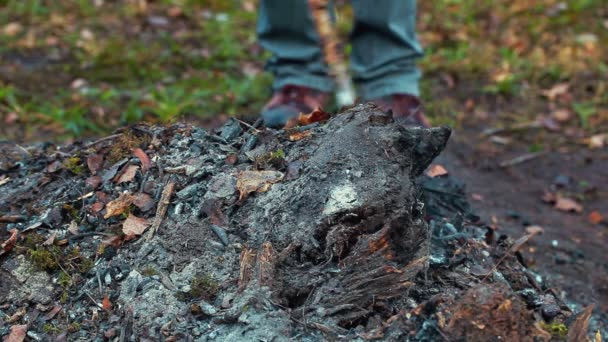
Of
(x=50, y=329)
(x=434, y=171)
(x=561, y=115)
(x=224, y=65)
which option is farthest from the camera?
(x=224, y=65)

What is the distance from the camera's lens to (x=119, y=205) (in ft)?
7.10

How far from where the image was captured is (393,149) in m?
2.11

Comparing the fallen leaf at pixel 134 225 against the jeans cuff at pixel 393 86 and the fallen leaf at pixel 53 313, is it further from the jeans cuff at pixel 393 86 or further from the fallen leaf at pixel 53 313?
the jeans cuff at pixel 393 86

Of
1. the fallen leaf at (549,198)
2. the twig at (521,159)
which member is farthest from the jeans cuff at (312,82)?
the fallen leaf at (549,198)

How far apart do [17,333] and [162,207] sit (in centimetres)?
50

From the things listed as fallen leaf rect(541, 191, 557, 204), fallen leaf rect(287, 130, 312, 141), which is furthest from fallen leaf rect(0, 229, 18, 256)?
fallen leaf rect(541, 191, 557, 204)

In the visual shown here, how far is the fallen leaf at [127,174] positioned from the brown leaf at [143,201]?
0.32 ft

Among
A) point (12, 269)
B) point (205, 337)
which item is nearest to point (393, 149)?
point (205, 337)

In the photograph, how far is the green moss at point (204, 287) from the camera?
1903mm

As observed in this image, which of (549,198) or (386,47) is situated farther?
(549,198)

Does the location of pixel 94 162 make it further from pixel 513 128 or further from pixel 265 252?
pixel 513 128

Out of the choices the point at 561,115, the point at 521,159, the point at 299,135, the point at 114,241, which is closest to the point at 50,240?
the point at 114,241

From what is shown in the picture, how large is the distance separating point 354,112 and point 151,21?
3782 mm

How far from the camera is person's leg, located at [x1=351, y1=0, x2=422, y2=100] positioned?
141 inches
